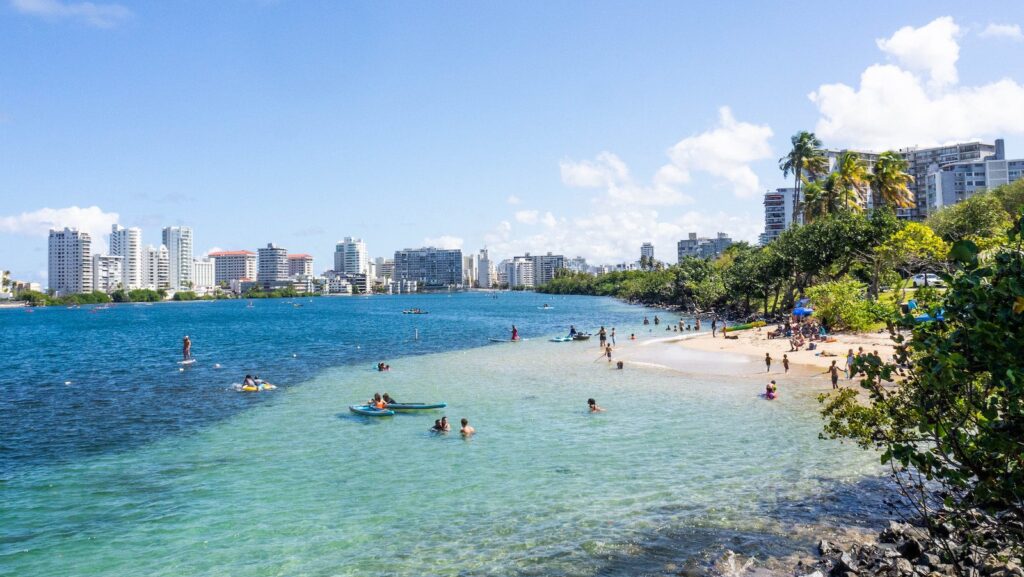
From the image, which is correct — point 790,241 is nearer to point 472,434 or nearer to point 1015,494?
point 472,434

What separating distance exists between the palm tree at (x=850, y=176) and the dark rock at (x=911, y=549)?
58655 millimetres

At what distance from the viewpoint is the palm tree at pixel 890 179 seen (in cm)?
5916

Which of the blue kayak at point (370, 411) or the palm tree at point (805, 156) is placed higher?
the palm tree at point (805, 156)

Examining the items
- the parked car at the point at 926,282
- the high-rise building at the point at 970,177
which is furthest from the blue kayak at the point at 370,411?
the high-rise building at the point at 970,177

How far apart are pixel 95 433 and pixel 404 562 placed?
808 inches

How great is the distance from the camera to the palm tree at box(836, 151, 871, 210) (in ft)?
202

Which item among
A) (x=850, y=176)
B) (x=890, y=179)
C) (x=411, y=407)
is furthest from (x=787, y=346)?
(x=411, y=407)

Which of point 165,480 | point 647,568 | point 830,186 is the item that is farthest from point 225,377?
point 830,186

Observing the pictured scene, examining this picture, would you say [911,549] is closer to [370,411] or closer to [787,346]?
[370,411]

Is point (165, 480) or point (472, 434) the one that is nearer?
point (165, 480)

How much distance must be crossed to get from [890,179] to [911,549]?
5838 cm

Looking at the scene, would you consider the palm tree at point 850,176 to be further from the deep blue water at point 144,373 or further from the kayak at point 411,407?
the kayak at point 411,407

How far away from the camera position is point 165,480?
1952cm

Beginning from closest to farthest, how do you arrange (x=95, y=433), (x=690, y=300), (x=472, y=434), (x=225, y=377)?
1. (x=472, y=434)
2. (x=95, y=433)
3. (x=225, y=377)
4. (x=690, y=300)
